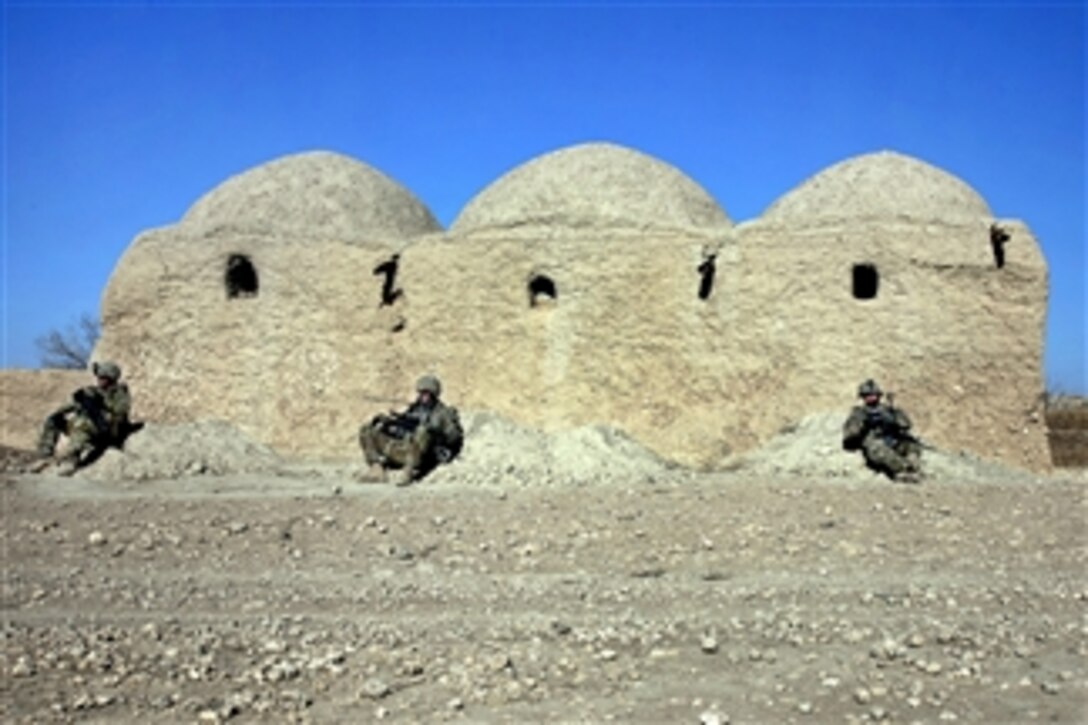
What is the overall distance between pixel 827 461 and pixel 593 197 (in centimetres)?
420

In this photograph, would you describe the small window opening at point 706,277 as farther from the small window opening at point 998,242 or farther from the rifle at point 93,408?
the rifle at point 93,408

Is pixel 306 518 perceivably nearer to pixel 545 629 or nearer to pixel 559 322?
pixel 545 629

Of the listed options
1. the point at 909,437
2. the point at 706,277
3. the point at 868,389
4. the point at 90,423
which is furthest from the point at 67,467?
the point at 909,437

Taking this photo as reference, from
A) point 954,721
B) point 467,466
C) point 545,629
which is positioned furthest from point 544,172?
point 954,721

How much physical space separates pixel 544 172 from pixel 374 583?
738cm

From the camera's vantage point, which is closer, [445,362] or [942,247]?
[942,247]

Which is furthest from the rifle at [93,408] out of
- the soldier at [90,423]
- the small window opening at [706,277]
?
the small window opening at [706,277]

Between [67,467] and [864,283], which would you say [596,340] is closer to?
[864,283]

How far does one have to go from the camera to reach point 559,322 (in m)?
11.9

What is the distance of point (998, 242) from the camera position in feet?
37.0

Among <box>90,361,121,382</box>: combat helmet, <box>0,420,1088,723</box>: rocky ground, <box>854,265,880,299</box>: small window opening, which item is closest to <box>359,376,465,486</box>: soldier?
<box>0,420,1088,723</box>: rocky ground

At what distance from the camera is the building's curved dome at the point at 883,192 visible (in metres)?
12.2

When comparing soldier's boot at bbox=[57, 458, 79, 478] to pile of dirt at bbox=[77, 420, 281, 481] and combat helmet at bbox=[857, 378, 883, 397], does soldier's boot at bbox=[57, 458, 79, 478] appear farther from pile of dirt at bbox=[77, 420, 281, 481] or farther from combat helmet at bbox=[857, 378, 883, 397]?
combat helmet at bbox=[857, 378, 883, 397]

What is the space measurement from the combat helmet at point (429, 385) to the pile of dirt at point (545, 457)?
1.75 feet
